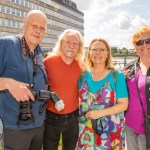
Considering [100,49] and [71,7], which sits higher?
[71,7]

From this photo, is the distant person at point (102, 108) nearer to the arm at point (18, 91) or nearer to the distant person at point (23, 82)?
the distant person at point (23, 82)

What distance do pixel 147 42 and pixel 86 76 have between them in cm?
100

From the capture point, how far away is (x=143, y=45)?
3.86m

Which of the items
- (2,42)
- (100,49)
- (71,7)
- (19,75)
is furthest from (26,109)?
(71,7)

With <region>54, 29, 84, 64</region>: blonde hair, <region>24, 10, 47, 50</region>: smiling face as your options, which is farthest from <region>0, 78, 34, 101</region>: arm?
<region>54, 29, 84, 64</region>: blonde hair

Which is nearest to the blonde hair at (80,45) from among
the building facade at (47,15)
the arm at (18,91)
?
the arm at (18,91)

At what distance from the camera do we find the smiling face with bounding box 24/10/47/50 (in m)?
3.47

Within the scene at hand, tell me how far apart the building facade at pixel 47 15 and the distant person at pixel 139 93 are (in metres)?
34.1

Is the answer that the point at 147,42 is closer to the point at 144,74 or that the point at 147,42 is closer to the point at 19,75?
the point at 144,74

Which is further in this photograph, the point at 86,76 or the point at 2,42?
the point at 86,76

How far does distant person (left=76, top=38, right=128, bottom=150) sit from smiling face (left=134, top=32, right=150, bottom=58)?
1.79ft

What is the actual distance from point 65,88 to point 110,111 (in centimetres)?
75

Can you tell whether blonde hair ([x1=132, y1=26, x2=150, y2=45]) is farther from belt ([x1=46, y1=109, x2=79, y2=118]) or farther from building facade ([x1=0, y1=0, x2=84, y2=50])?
building facade ([x1=0, y1=0, x2=84, y2=50])

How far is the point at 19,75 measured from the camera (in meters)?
3.20
